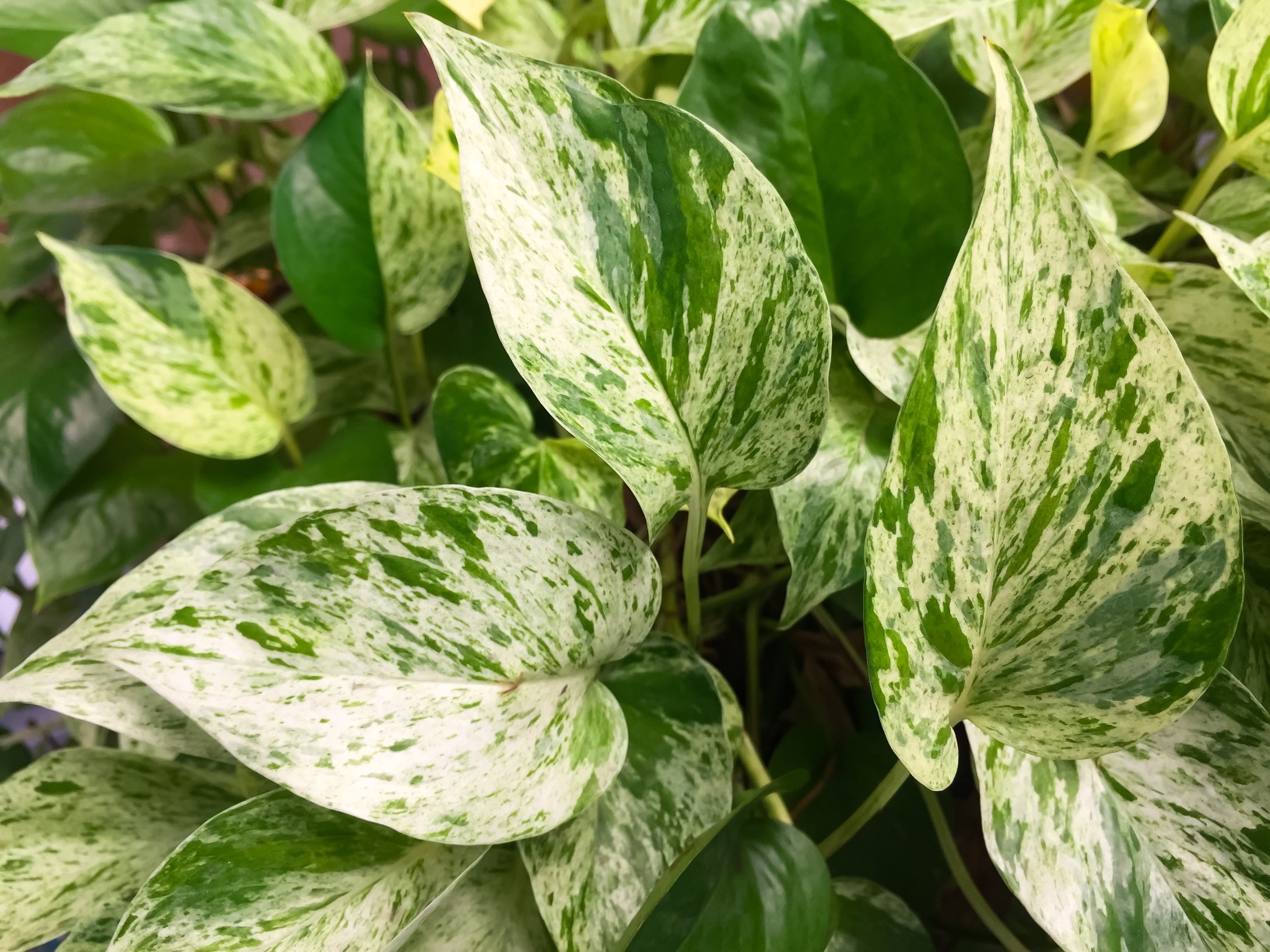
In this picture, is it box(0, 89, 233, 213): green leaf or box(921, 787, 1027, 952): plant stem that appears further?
box(0, 89, 233, 213): green leaf

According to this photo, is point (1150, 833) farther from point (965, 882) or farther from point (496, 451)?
point (496, 451)

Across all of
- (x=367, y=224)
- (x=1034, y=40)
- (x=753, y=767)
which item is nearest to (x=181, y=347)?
(x=367, y=224)

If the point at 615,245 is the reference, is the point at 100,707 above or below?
below

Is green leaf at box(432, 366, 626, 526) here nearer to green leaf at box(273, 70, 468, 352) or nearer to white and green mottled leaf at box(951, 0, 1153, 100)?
green leaf at box(273, 70, 468, 352)

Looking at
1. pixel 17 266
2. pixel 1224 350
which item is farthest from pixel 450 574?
pixel 17 266

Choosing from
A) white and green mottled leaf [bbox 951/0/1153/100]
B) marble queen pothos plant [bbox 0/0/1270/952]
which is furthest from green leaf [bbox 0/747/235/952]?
white and green mottled leaf [bbox 951/0/1153/100]

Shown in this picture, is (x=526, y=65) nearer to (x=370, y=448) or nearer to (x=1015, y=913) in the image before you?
(x=370, y=448)
